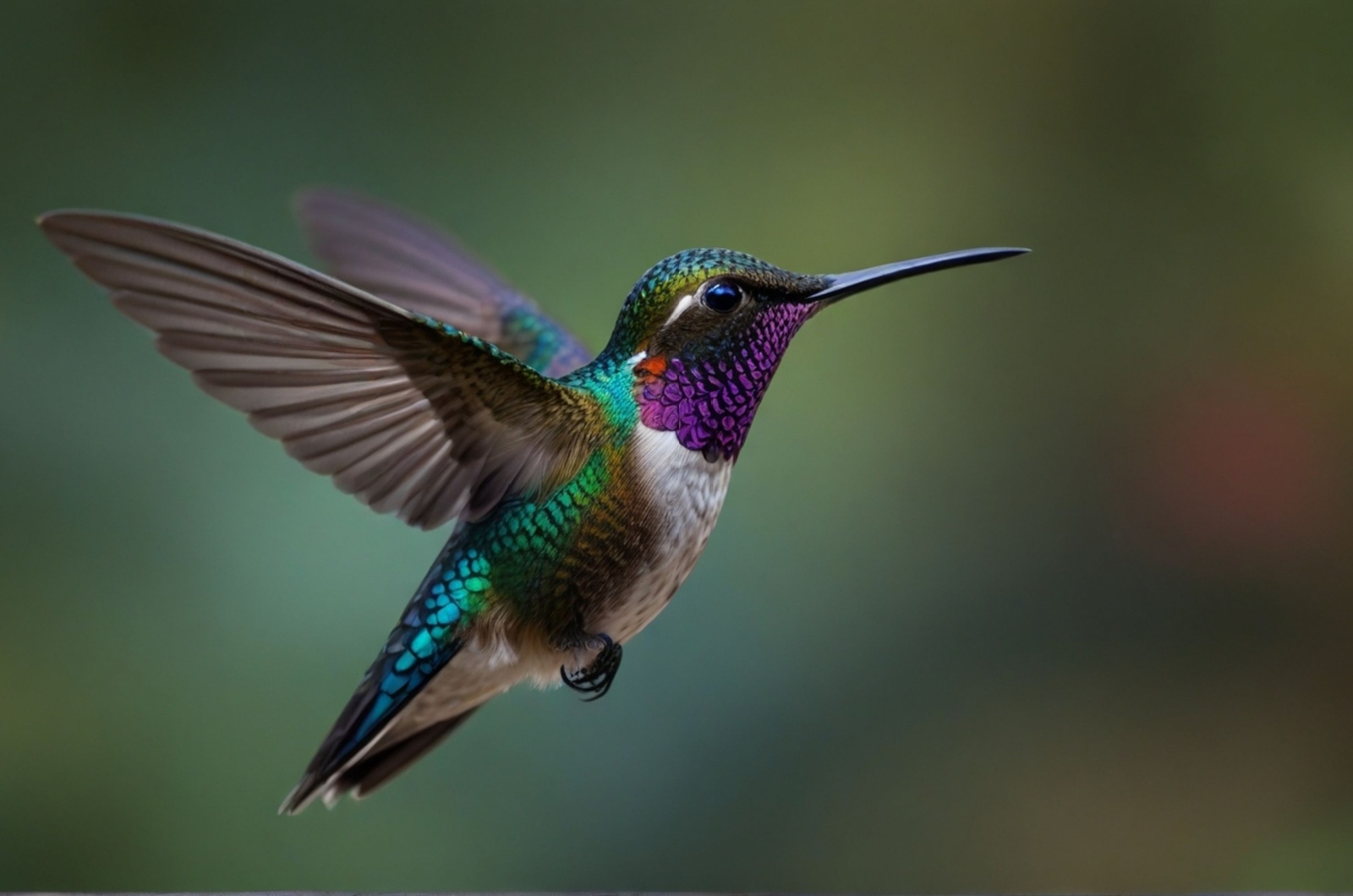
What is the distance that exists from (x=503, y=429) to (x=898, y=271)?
0.96ft

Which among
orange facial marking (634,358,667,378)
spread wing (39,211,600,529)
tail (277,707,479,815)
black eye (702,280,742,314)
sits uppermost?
black eye (702,280,742,314)

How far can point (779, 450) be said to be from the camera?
6.43 ft

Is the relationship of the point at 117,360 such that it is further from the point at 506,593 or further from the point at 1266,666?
the point at 1266,666

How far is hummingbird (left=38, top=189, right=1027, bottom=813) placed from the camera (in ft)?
2.79

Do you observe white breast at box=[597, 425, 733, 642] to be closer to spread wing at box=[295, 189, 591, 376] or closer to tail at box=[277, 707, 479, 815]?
tail at box=[277, 707, 479, 815]

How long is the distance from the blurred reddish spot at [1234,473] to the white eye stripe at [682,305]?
1.32 metres

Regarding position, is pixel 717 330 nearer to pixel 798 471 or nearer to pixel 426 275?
pixel 426 275

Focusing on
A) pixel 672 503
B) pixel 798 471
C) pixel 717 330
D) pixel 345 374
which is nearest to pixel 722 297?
pixel 717 330

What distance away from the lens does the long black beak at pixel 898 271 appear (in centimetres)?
92

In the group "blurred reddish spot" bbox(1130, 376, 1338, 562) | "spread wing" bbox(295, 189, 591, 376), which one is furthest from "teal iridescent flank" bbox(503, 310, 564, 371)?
"blurred reddish spot" bbox(1130, 376, 1338, 562)

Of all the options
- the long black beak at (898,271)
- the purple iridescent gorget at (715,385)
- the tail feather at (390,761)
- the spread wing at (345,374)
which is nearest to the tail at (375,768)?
the tail feather at (390,761)

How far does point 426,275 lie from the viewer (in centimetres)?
136

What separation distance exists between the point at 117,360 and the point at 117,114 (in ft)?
1.22

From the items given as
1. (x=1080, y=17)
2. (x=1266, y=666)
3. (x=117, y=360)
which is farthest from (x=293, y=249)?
(x=1266, y=666)
